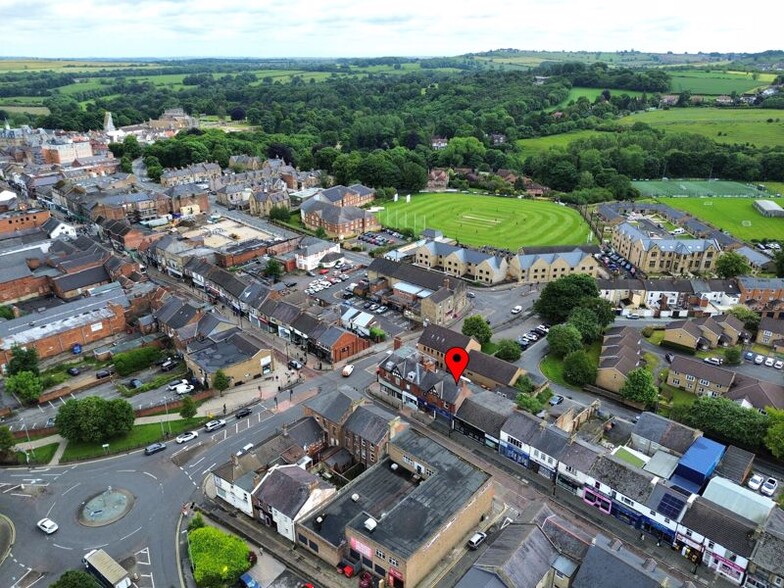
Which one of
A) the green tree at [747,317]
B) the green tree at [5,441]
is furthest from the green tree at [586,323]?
the green tree at [5,441]

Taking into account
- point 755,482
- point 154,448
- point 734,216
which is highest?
point 154,448

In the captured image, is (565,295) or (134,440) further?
(565,295)

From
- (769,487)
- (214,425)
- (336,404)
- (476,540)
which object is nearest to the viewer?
(476,540)

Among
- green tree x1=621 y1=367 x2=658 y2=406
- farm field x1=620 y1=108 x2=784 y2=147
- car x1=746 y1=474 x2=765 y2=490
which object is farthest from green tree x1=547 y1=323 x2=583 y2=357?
farm field x1=620 y1=108 x2=784 y2=147

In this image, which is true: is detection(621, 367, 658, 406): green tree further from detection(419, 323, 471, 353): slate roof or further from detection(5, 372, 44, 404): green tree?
detection(5, 372, 44, 404): green tree

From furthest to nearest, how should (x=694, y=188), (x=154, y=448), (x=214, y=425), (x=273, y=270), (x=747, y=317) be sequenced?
1. (x=694, y=188)
2. (x=273, y=270)
3. (x=747, y=317)
4. (x=214, y=425)
5. (x=154, y=448)

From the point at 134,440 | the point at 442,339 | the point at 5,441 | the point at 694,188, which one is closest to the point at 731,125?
the point at 694,188

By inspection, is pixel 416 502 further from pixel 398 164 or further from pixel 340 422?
pixel 398 164

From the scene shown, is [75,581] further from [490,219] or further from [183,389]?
[490,219]
